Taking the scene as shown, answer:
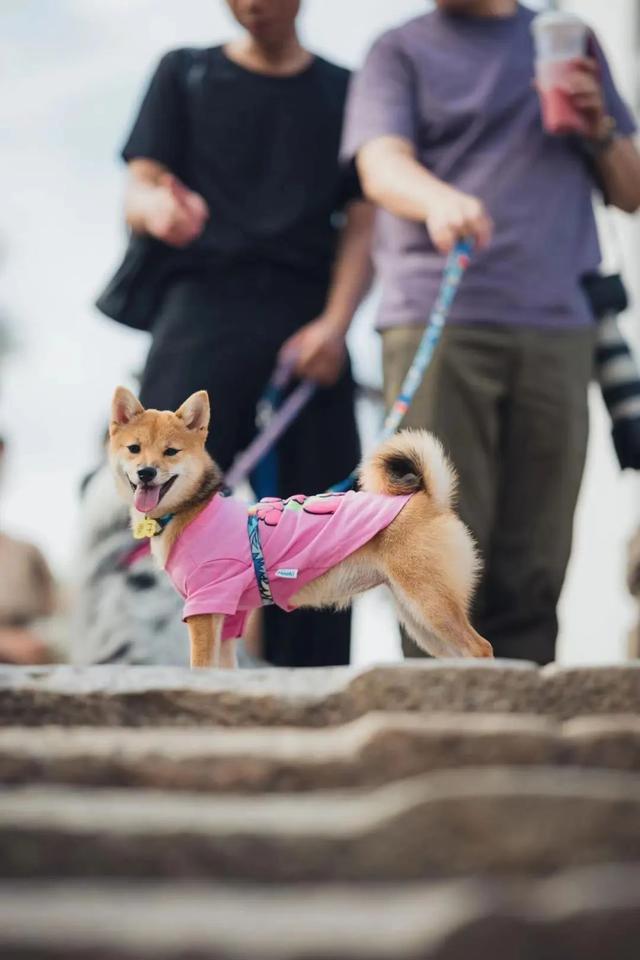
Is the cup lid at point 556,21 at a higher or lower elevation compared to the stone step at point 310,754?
higher

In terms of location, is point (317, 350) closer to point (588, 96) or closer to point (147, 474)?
point (588, 96)

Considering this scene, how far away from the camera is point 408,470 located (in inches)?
99.7

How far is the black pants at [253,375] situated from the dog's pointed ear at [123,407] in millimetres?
576

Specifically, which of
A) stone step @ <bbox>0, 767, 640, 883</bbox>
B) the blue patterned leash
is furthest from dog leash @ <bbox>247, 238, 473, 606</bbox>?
stone step @ <bbox>0, 767, 640, 883</bbox>

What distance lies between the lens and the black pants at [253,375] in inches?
124

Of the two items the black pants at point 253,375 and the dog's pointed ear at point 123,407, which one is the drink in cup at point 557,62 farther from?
the dog's pointed ear at point 123,407

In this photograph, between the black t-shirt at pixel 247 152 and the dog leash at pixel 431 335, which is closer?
the dog leash at pixel 431 335

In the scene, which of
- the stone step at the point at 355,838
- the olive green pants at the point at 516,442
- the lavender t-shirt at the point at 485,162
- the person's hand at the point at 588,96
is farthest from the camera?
the person's hand at the point at 588,96

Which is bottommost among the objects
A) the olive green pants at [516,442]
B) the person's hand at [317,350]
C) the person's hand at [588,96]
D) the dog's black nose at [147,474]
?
the olive green pants at [516,442]

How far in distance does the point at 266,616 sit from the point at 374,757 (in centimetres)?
190

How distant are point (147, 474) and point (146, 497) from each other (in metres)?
0.04

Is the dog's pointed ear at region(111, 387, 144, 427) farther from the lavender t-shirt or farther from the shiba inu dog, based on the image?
the lavender t-shirt


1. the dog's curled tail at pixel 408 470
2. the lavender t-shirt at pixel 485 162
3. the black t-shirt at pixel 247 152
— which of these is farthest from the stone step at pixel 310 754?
the black t-shirt at pixel 247 152

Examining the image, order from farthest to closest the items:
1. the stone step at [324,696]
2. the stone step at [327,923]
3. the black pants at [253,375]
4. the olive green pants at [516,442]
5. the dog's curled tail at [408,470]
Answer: the olive green pants at [516,442] < the black pants at [253,375] < the dog's curled tail at [408,470] < the stone step at [324,696] < the stone step at [327,923]
